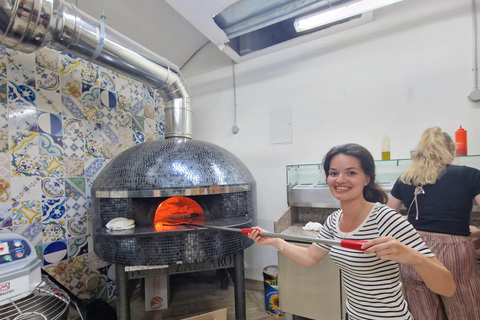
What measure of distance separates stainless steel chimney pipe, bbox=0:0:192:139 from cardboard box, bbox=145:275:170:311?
105 cm

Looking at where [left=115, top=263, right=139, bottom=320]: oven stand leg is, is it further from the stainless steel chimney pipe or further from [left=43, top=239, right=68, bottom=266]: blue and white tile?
the stainless steel chimney pipe

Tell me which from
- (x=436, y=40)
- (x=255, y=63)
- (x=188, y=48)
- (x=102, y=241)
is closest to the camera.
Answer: (x=102, y=241)

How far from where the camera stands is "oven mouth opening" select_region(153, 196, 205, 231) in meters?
1.45

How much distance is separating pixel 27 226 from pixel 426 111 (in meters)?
2.63

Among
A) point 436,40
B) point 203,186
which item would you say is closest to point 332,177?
point 203,186

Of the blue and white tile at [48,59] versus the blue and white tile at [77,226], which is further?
the blue and white tile at [77,226]

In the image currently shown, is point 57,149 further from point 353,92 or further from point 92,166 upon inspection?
point 353,92

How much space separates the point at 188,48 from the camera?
7.64 ft

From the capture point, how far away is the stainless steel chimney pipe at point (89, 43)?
0.99 meters

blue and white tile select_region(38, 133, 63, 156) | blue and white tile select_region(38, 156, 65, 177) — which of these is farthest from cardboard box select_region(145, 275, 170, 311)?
blue and white tile select_region(38, 133, 63, 156)

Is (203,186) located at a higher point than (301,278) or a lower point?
higher

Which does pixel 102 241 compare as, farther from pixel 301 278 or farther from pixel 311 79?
pixel 311 79

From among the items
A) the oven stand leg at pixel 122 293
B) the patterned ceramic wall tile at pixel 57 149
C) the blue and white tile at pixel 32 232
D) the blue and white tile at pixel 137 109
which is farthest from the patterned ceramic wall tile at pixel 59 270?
the blue and white tile at pixel 137 109

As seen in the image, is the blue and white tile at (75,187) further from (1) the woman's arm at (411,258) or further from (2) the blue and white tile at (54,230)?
(1) the woman's arm at (411,258)
